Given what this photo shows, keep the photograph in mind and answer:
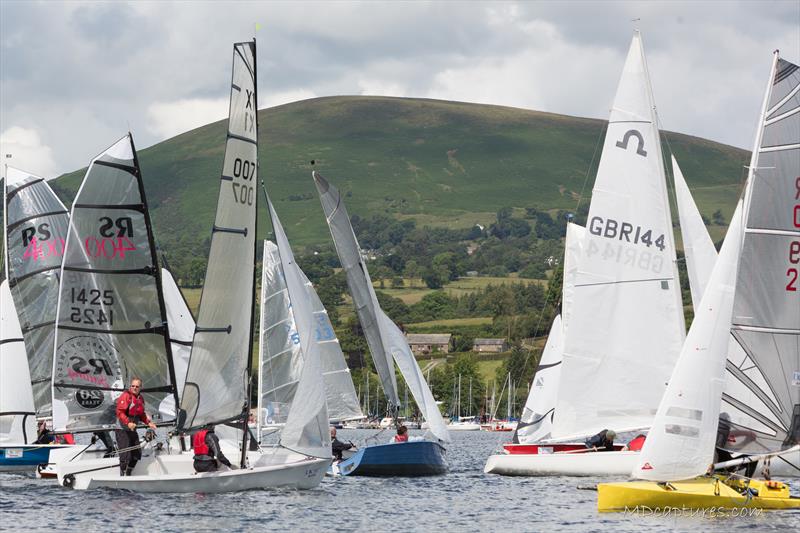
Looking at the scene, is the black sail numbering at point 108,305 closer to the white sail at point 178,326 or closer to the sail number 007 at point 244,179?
the sail number 007 at point 244,179

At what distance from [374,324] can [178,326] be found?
6.73 m

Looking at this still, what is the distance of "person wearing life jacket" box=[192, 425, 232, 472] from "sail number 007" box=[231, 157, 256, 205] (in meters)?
5.46

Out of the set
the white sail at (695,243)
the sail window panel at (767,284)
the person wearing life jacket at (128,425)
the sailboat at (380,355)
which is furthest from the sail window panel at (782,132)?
the person wearing life jacket at (128,425)

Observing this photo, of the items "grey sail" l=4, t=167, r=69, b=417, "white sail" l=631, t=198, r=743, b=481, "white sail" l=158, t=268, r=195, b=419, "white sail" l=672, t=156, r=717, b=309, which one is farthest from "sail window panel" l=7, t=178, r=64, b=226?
"white sail" l=631, t=198, r=743, b=481

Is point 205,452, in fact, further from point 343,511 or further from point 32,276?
point 32,276

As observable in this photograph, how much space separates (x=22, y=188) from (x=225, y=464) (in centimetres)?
1500

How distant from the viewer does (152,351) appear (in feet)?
105

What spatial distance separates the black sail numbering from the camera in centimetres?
3120

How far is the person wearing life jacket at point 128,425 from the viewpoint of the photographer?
29016mm

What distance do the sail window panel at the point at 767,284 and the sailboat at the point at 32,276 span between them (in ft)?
72.3

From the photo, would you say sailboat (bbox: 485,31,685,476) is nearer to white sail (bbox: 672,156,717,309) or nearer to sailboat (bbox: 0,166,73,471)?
white sail (bbox: 672,156,717,309)

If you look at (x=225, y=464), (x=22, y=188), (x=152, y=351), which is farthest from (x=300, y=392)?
(x=22, y=188)

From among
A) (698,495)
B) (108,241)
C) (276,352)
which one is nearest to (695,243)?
(698,495)

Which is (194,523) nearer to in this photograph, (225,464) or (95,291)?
(225,464)
